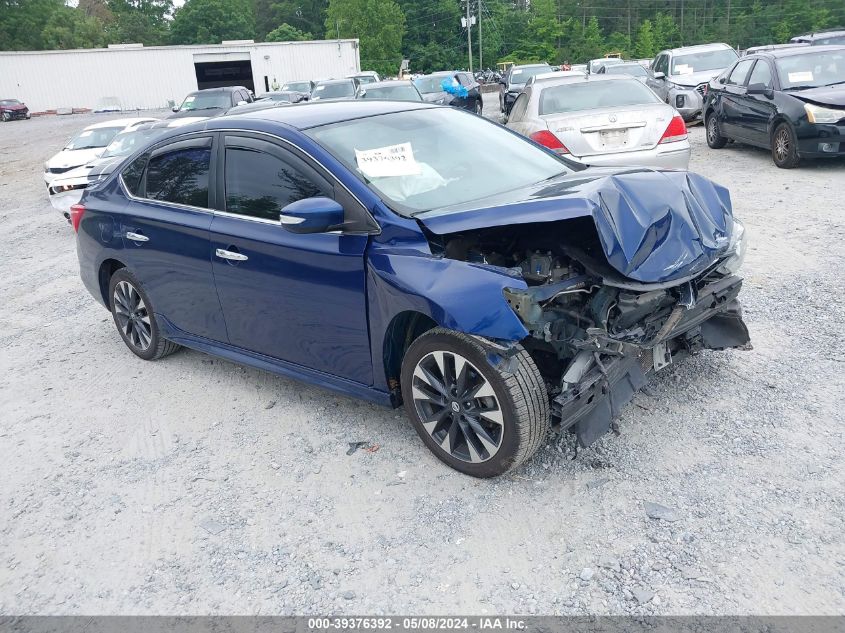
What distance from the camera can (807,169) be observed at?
10516 mm

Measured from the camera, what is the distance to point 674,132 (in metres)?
8.16

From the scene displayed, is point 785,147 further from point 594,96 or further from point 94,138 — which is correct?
point 94,138

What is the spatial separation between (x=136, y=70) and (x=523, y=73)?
43042mm

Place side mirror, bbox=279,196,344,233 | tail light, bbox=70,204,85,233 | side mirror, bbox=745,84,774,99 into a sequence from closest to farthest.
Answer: side mirror, bbox=279,196,344,233 < tail light, bbox=70,204,85,233 < side mirror, bbox=745,84,774,99

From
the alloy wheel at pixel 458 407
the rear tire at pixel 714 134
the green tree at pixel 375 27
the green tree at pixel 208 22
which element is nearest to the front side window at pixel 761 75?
the rear tire at pixel 714 134

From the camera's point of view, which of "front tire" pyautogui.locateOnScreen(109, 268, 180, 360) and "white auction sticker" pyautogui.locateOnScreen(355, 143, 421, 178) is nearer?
"white auction sticker" pyautogui.locateOnScreen(355, 143, 421, 178)

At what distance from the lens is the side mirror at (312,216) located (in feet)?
12.3

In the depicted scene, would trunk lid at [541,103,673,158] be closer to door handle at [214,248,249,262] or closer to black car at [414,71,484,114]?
door handle at [214,248,249,262]

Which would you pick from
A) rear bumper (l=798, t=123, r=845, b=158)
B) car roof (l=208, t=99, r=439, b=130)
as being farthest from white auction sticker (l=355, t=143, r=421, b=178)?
rear bumper (l=798, t=123, r=845, b=158)

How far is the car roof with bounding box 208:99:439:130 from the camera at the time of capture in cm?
440

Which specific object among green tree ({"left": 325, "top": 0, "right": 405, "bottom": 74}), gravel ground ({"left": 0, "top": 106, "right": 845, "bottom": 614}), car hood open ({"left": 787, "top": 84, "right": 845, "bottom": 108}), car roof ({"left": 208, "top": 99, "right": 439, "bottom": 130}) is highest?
green tree ({"left": 325, "top": 0, "right": 405, "bottom": 74})

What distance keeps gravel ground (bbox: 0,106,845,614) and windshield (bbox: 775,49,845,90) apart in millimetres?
6608

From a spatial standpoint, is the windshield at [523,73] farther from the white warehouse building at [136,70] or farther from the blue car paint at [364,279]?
the white warehouse building at [136,70]

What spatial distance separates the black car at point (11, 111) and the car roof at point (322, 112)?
53.4 meters
